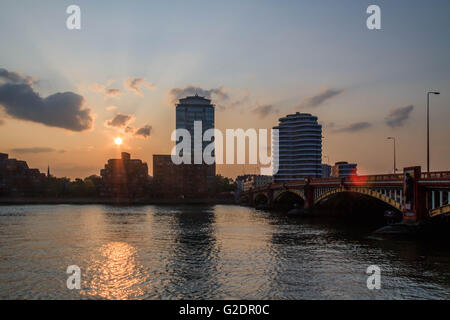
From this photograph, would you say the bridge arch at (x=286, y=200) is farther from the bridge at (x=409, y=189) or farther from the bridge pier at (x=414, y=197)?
the bridge pier at (x=414, y=197)

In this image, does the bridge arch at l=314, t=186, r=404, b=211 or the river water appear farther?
the bridge arch at l=314, t=186, r=404, b=211

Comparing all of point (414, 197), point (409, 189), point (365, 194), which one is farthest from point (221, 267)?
point (365, 194)

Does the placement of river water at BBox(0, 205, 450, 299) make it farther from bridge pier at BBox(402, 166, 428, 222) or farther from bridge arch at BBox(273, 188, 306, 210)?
bridge arch at BBox(273, 188, 306, 210)

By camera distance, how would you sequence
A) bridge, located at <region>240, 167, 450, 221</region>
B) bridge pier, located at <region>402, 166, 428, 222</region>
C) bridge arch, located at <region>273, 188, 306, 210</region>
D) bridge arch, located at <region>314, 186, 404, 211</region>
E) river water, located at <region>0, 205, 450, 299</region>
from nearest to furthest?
river water, located at <region>0, 205, 450, 299</region>
bridge, located at <region>240, 167, 450, 221</region>
bridge pier, located at <region>402, 166, 428, 222</region>
bridge arch, located at <region>314, 186, 404, 211</region>
bridge arch, located at <region>273, 188, 306, 210</region>

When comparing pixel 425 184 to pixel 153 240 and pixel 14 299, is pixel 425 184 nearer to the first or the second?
pixel 153 240

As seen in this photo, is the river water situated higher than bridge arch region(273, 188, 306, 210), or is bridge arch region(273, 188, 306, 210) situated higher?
the river water

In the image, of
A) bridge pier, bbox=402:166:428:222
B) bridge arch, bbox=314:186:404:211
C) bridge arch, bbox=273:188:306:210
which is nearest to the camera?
bridge pier, bbox=402:166:428:222

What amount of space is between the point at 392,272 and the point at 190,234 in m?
34.0

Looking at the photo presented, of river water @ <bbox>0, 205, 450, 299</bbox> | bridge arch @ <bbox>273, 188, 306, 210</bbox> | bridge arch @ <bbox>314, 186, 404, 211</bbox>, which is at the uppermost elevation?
bridge arch @ <bbox>314, 186, 404, 211</bbox>

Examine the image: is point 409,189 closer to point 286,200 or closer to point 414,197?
point 414,197

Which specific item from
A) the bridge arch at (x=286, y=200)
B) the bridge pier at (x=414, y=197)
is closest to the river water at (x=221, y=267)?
the bridge pier at (x=414, y=197)

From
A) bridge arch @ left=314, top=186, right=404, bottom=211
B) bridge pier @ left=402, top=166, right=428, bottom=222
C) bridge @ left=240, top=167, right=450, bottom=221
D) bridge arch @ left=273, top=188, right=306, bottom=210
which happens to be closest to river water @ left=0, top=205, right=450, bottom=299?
bridge pier @ left=402, top=166, right=428, bottom=222
